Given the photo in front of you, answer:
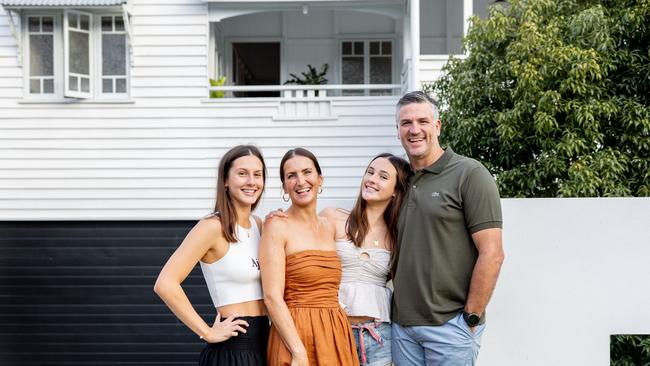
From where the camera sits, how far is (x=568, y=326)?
457cm

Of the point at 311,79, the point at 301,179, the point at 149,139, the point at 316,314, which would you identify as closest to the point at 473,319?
the point at 316,314

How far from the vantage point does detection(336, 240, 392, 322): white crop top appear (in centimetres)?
372

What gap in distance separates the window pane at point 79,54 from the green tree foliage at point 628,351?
316 inches

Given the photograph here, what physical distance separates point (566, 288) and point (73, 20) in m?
8.80

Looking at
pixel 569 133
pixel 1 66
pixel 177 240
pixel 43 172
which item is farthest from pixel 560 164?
pixel 1 66

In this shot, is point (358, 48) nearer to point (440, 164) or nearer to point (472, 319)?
point (440, 164)

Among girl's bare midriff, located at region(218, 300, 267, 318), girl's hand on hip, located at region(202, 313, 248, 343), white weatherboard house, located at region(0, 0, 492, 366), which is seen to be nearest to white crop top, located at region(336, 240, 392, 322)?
girl's bare midriff, located at region(218, 300, 267, 318)

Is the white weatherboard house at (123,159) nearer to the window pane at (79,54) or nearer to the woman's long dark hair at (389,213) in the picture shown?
the window pane at (79,54)

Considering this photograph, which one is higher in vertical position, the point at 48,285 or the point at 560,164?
the point at 560,164

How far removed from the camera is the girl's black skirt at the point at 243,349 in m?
3.69

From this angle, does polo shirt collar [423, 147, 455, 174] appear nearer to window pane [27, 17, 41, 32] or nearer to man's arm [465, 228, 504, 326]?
man's arm [465, 228, 504, 326]

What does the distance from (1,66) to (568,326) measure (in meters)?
9.49

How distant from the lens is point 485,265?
3613mm

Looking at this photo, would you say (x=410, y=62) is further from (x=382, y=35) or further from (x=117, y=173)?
(x=117, y=173)
